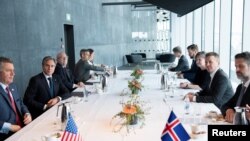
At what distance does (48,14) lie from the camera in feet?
26.6

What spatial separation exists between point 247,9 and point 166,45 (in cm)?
1338

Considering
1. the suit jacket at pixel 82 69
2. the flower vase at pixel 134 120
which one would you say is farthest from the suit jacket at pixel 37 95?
the suit jacket at pixel 82 69

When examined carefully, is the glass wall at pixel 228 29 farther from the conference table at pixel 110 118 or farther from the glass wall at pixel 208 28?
the conference table at pixel 110 118

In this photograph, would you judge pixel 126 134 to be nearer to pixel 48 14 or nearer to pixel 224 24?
pixel 48 14

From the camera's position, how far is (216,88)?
397 centimetres

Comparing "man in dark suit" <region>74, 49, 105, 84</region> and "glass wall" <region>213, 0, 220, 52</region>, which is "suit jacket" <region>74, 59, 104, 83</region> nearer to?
"man in dark suit" <region>74, 49, 105, 84</region>

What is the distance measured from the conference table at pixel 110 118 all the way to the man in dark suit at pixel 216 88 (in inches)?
6.4

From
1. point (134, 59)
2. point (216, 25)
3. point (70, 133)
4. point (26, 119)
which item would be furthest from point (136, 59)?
point (70, 133)

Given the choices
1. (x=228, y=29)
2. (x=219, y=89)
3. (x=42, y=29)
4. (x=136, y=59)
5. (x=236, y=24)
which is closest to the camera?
(x=219, y=89)

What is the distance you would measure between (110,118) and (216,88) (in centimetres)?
161

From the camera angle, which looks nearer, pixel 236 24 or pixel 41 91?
pixel 41 91

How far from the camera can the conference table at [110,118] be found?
2.50 metres

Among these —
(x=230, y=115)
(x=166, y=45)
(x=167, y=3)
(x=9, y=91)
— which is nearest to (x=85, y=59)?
(x=167, y=3)

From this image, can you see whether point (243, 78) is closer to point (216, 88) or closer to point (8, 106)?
point (216, 88)
